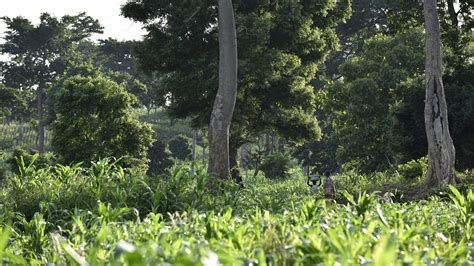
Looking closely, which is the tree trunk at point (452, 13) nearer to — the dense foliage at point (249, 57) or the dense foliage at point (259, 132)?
the dense foliage at point (259, 132)

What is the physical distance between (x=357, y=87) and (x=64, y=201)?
859 inches

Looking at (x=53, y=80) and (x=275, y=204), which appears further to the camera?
(x=53, y=80)

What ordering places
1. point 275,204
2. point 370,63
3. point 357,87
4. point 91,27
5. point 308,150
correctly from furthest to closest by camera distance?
1. point 91,27
2. point 308,150
3. point 370,63
4. point 357,87
5. point 275,204

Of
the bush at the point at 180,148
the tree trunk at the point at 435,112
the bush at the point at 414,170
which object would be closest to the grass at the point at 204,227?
the tree trunk at the point at 435,112

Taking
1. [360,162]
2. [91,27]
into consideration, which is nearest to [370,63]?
[360,162]

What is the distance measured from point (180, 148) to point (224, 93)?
36.6m

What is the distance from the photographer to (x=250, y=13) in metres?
23.9

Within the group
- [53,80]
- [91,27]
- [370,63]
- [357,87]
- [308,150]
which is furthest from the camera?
[91,27]

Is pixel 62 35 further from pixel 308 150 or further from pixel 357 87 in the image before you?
pixel 357 87

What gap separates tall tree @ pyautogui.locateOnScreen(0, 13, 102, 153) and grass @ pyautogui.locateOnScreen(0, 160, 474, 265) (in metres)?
44.0

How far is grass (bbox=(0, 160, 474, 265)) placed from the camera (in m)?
3.63

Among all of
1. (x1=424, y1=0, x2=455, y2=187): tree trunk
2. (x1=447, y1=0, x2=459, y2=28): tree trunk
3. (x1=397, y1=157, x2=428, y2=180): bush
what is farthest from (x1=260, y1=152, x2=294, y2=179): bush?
(x1=424, y1=0, x2=455, y2=187): tree trunk

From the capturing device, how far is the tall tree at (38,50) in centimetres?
5353

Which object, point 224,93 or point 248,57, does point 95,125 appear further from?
point 224,93
